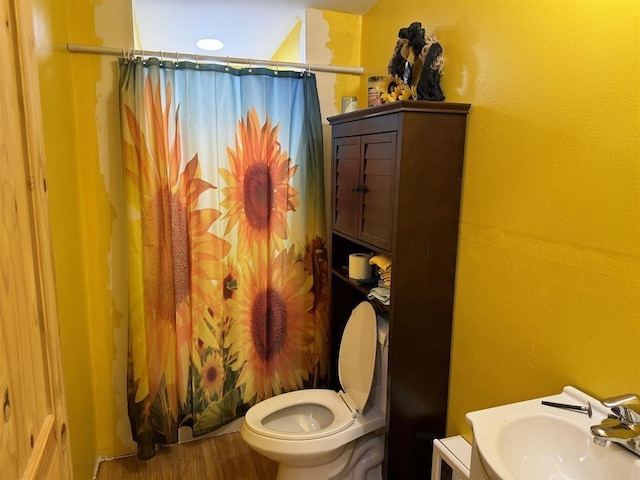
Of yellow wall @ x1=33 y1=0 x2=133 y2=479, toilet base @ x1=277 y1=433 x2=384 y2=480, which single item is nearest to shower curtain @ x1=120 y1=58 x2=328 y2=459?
yellow wall @ x1=33 y1=0 x2=133 y2=479

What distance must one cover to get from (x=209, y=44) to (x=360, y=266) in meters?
1.95

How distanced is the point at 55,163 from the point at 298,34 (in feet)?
4.83

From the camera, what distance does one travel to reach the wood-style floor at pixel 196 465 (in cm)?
211

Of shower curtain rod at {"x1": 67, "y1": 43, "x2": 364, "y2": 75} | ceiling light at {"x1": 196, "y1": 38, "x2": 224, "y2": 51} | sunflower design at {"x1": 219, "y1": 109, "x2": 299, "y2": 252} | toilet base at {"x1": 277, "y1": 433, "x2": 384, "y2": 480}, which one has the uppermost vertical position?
ceiling light at {"x1": 196, "y1": 38, "x2": 224, "y2": 51}

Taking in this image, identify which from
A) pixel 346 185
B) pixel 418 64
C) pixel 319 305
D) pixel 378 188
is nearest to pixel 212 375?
pixel 319 305

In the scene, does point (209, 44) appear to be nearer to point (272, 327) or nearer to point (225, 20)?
point (225, 20)

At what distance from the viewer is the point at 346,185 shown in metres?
1.95

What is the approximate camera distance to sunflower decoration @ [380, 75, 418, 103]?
1672 mm

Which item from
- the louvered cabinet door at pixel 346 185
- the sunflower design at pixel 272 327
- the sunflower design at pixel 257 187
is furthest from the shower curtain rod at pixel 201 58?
the sunflower design at pixel 272 327

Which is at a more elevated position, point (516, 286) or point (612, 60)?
point (612, 60)

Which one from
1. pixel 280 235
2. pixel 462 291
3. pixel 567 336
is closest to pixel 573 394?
pixel 567 336

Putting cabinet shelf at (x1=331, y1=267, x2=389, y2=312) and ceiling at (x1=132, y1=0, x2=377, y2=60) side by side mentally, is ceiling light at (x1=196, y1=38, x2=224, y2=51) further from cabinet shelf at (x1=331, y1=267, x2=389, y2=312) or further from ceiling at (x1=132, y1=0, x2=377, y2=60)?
cabinet shelf at (x1=331, y1=267, x2=389, y2=312)

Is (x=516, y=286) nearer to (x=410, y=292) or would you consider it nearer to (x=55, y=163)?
(x=410, y=292)

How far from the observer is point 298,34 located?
243cm
